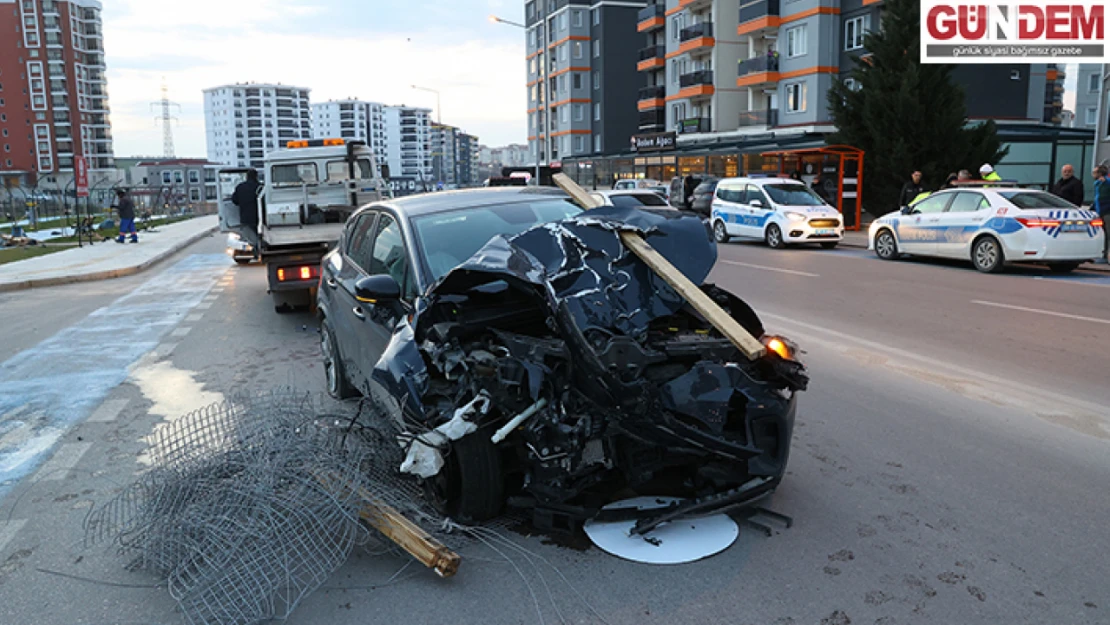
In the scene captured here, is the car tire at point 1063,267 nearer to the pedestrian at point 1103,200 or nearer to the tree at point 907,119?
the pedestrian at point 1103,200

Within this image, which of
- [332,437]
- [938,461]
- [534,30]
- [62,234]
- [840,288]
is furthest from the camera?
[534,30]

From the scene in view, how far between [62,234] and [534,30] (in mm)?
54606

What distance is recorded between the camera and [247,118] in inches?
7234

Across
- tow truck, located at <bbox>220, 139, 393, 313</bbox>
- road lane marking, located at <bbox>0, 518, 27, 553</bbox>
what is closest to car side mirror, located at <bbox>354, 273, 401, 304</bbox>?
road lane marking, located at <bbox>0, 518, 27, 553</bbox>

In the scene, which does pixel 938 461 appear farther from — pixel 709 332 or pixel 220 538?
pixel 220 538

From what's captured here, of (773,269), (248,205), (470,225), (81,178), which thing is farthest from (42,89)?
(470,225)

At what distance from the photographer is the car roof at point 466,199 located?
219 inches

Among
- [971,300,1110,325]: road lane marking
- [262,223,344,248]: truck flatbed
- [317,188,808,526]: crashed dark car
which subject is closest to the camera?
[317,188,808,526]: crashed dark car

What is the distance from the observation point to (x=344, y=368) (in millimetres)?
6246

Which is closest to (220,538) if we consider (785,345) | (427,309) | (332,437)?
(332,437)

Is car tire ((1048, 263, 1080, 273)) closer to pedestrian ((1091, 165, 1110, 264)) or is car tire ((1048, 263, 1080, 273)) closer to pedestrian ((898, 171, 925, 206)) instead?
pedestrian ((1091, 165, 1110, 264))

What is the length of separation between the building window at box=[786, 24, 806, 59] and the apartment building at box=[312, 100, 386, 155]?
143098 millimetres

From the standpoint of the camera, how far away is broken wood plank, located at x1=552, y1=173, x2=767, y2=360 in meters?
3.81

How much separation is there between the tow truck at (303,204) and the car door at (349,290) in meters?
3.89
